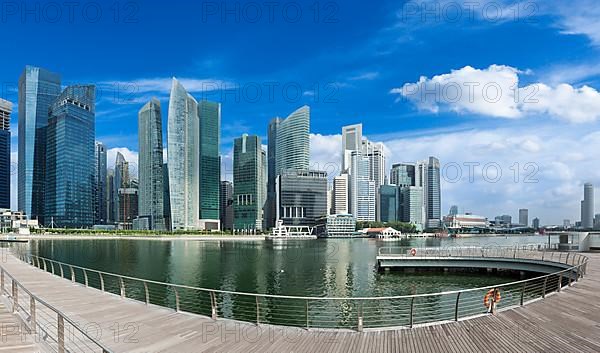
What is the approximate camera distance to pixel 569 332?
11.3 m

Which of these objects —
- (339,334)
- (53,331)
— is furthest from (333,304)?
(53,331)

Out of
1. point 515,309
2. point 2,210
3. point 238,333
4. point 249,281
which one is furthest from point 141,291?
point 2,210

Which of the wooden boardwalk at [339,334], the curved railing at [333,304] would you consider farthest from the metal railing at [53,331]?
the curved railing at [333,304]

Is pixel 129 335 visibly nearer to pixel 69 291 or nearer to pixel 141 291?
pixel 69 291

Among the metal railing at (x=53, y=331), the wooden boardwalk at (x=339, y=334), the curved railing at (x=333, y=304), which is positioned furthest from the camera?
the curved railing at (x=333, y=304)

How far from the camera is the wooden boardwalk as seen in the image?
9609 mm

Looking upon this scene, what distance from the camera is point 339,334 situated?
10.6 metres

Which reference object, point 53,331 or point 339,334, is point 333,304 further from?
point 53,331

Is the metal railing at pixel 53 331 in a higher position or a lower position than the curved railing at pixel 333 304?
higher

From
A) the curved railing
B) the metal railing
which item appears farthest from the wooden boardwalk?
the curved railing

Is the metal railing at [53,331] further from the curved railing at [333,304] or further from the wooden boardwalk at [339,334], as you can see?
the curved railing at [333,304]

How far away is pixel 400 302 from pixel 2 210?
726ft

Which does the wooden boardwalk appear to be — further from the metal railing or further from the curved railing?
the curved railing

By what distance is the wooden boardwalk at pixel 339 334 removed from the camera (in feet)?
31.5
